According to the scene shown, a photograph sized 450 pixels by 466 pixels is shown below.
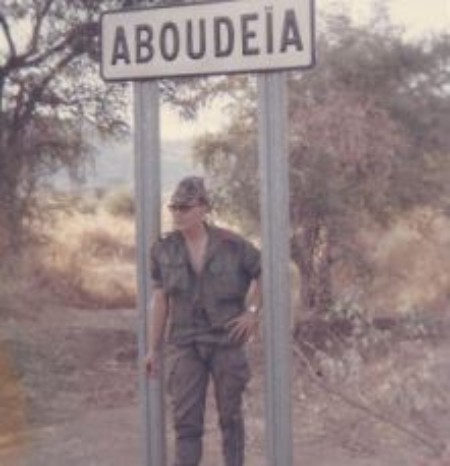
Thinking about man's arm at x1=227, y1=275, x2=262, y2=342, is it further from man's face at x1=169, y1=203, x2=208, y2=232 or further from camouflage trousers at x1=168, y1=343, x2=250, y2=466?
man's face at x1=169, y1=203, x2=208, y2=232

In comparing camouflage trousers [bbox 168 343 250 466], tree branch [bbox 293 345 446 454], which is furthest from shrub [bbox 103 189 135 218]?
camouflage trousers [bbox 168 343 250 466]

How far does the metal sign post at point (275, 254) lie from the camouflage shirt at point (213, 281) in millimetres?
917

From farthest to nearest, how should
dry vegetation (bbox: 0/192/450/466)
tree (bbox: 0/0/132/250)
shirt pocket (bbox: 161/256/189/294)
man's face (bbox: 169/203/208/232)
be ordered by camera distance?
tree (bbox: 0/0/132/250) → dry vegetation (bbox: 0/192/450/466) → man's face (bbox: 169/203/208/232) → shirt pocket (bbox: 161/256/189/294)

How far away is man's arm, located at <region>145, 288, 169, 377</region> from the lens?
4.62 m

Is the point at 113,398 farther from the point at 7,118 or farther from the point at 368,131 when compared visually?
the point at 368,131

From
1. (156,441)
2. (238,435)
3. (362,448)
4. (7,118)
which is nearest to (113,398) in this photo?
(362,448)

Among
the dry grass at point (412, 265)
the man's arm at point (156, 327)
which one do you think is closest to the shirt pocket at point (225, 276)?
the man's arm at point (156, 327)

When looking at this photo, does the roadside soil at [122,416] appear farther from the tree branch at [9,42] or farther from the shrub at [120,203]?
the shrub at [120,203]

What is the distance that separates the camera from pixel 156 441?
15.1 ft

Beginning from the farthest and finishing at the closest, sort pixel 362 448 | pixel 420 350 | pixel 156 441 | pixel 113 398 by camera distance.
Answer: pixel 420 350, pixel 113 398, pixel 362 448, pixel 156 441

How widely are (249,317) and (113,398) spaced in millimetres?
4449

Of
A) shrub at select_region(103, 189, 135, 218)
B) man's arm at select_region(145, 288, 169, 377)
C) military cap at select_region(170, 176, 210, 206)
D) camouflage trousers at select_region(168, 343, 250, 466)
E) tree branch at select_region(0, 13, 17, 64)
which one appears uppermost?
tree branch at select_region(0, 13, 17, 64)

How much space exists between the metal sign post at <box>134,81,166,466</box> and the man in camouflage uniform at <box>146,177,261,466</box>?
0.38 metres

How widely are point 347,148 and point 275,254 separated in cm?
787
